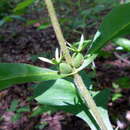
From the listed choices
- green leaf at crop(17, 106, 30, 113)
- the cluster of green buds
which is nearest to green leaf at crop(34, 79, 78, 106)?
the cluster of green buds

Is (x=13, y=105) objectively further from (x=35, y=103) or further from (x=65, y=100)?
(x=65, y=100)

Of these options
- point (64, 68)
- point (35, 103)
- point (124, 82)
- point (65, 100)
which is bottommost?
point (35, 103)

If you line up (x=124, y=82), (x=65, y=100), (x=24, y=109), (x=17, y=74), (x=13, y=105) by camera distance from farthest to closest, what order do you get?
1. (x=13, y=105)
2. (x=24, y=109)
3. (x=124, y=82)
4. (x=65, y=100)
5. (x=17, y=74)

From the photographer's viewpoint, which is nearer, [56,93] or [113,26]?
[113,26]

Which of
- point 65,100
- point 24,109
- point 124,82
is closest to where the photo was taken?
point 65,100

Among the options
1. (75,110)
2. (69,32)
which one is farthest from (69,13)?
(75,110)

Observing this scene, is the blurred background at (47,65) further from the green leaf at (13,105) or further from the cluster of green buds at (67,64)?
the cluster of green buds at (67,64)

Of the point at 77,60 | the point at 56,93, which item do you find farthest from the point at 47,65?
the point at 77,60
